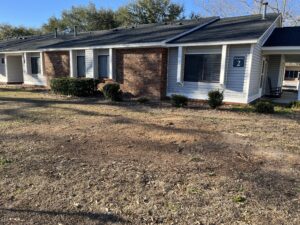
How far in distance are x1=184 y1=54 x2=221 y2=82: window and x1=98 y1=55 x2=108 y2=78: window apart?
495 centimetres

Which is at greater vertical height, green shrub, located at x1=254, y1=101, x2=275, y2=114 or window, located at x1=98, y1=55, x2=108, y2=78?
Result: window, located at x1=98, y1=55, x2=108, y2=78

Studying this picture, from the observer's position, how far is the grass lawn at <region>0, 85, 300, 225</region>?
3.19m

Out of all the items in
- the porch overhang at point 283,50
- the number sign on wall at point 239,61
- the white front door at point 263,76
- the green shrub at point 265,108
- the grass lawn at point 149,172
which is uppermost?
Answer: the porch overhang at point 283,50

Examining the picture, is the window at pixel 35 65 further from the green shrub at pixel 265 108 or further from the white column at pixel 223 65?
the green shrub at pixel 265 108

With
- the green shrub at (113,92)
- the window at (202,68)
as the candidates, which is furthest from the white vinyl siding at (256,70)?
the green shrub at (113,92)

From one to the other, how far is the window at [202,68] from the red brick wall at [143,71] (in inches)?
46.0

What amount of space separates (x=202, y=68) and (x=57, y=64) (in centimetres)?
982

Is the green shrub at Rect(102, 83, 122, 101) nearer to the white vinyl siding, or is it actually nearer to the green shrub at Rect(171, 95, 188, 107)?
the green shrub at Rect(171, 95, 188, 107)

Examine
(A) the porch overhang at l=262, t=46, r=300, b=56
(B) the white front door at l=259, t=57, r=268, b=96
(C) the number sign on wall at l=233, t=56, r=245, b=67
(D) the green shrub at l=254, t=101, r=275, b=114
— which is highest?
(A) the porch overhang at l=262, t=46, r=300, b=56

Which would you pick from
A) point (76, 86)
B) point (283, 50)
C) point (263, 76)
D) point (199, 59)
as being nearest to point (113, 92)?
point (76, 86)

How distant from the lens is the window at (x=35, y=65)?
18358 mm

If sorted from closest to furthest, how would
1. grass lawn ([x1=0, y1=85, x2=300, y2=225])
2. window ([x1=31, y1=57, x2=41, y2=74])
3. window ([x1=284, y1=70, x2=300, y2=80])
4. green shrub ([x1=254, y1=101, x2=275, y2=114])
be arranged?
grass lawn ([x1=0, y1=85, x2=300, y2=225])
green shrub ([x1=254, y1=101, x2=275, y2=114])
window ([x1=31, y1=57, x2=41, y2=74])
window ([x1=284, y1=70, x2=300, y2=80])

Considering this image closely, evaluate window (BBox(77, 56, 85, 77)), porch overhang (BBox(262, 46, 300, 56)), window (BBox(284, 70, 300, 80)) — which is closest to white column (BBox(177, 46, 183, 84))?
porch overhang (BBox(262, 46, 300, 56))

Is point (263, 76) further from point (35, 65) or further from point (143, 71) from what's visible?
point (35, 65)
